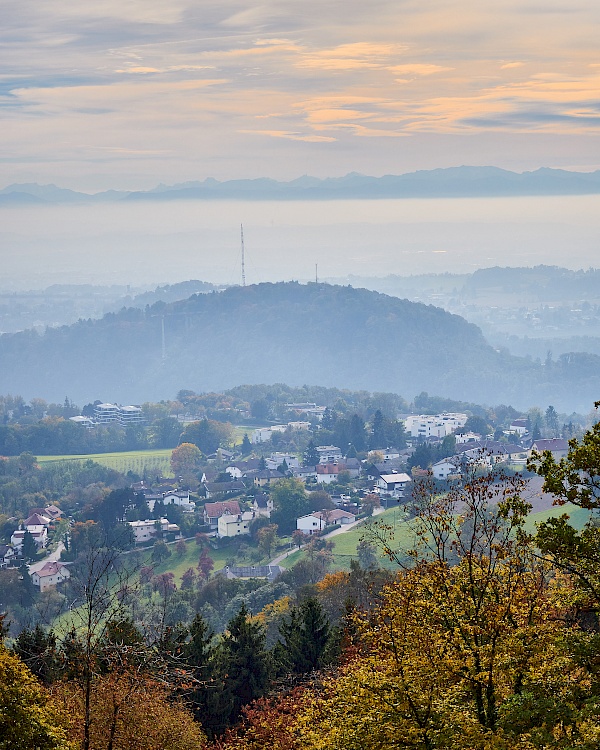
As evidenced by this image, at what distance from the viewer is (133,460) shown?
93750 mm

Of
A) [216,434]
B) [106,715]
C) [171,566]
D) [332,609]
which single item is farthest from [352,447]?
[106,715]

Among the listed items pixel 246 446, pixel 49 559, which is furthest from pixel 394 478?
pixel 246 446

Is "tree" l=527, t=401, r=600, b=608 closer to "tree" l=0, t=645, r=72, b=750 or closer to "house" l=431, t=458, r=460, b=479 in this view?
A: "tree" l=0, t=645, r=72, b=750

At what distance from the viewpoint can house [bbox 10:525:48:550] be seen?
205 ft

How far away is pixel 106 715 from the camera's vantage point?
12.2 meters

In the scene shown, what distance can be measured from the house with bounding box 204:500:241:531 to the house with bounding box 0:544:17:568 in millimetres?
12323

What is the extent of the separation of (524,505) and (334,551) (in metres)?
45.8

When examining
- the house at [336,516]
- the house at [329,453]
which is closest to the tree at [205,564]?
the house at [336,516]

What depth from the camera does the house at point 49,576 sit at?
175ft

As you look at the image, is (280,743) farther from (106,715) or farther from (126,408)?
(126,408)

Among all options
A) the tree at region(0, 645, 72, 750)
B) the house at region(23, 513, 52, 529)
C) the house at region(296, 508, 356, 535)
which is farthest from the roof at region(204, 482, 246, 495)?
the tree at region(0, 645, 72, 750)

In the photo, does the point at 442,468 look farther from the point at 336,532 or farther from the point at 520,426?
the point at 520,426

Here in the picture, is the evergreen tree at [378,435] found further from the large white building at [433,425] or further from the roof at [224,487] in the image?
the roof at [224,487]

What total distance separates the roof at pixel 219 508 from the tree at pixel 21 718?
2261 inches
